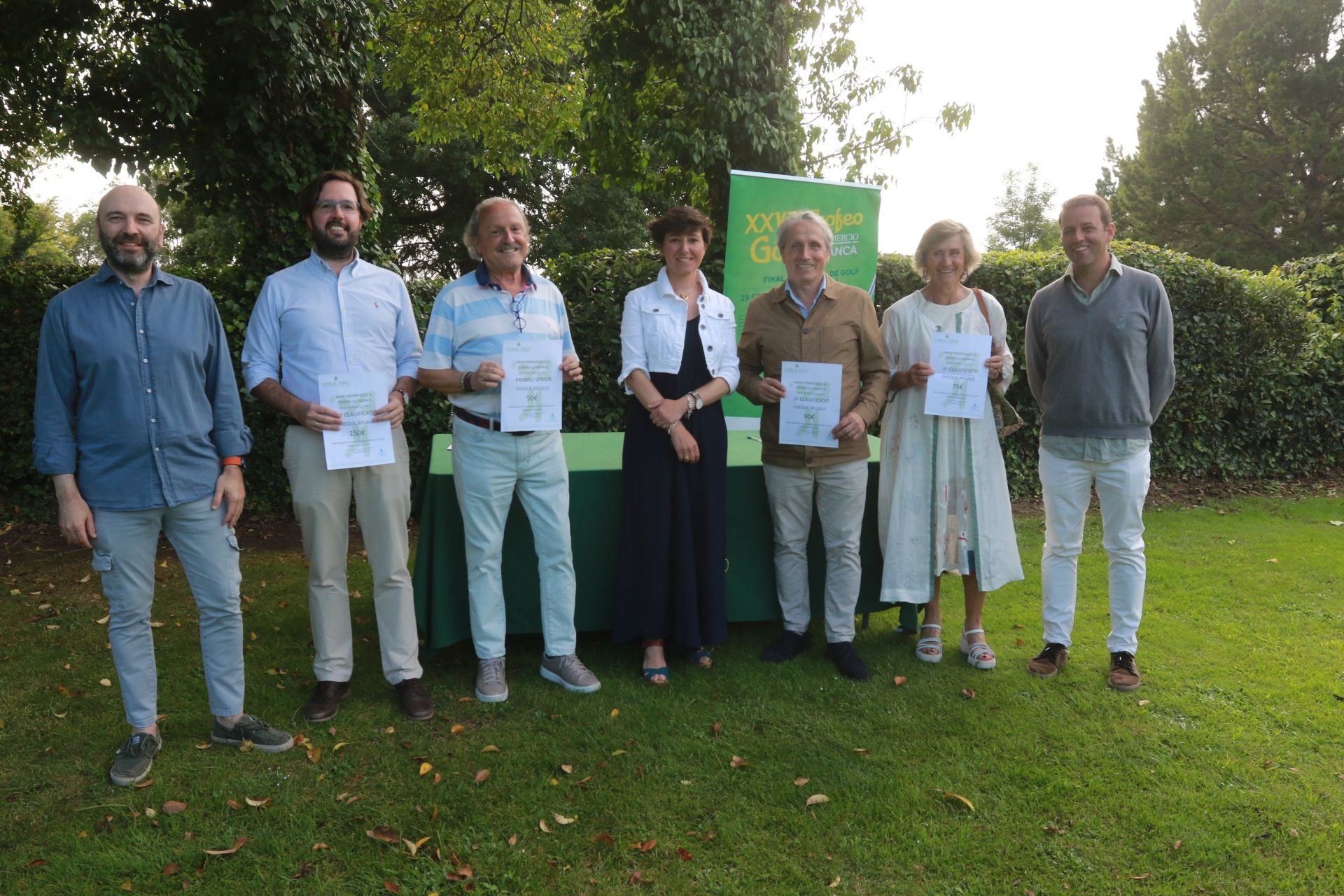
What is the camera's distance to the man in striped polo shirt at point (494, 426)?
3566 mm

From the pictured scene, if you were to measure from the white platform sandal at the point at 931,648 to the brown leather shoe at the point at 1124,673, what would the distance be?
747 millimetres

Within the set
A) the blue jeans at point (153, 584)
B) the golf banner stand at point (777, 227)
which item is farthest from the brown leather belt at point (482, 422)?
the golf banner stand at point (777, 227)

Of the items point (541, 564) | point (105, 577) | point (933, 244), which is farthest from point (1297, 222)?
point (105, 577)

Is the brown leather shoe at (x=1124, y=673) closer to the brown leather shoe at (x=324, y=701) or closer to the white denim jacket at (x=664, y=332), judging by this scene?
the white denim jacket at (x=664, y=332)

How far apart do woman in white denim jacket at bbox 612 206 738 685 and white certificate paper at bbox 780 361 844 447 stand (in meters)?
0.26

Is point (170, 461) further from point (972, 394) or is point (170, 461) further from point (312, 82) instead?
point (312, 82)

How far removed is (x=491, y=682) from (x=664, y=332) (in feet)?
5.61

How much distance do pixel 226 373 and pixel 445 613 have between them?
1.45 metres

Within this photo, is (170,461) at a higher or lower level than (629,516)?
higher

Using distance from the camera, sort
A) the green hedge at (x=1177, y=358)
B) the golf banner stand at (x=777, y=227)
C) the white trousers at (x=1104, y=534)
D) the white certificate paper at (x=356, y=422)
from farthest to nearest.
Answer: the green hedge at (x=1177, y=358) → the golf banner stand at (x=777, y=227) → the white trousers at (x=1104, y=534) → the white certificate paper at (x=356, y=422)

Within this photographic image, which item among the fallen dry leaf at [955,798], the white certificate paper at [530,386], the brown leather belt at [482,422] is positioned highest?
the white certificate paper at [530,386]

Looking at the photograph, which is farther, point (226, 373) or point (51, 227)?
point (51, 227)

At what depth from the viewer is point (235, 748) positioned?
334 centimetres

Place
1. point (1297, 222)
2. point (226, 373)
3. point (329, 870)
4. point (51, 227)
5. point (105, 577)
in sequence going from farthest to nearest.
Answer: point (51, 227) < point (1297, 222) < point (226, 373) < point (105, 577) < point (329, 870)
